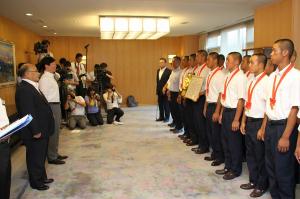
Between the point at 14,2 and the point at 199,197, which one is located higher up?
the point at 14,2

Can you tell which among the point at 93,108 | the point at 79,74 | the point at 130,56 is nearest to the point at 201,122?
the point at 93,108

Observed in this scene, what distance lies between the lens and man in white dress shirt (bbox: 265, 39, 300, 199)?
9.00 ft

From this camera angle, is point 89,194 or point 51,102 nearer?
point 89,194

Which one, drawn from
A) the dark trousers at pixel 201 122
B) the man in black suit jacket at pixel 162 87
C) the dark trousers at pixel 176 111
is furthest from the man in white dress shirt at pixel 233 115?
the man in black suit jacket at pixel 162 87

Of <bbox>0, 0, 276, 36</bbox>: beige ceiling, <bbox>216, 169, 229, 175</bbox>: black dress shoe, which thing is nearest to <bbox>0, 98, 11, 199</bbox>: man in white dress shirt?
<bbox>216, 169, 229, 175</bbox>: black dress shoe

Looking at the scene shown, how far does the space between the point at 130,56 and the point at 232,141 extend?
8201 millimetres

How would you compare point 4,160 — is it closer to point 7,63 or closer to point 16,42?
point 7,63

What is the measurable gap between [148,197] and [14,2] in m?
4.02

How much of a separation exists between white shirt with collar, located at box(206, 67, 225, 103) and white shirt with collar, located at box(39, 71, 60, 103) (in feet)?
6.97

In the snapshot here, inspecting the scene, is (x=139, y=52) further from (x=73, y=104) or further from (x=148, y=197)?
(x=148, y=197)

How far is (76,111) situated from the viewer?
23.4ft

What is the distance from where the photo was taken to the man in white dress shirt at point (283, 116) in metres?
2.74

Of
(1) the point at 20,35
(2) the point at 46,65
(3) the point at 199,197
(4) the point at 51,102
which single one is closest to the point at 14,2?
(2) the point at 46,65

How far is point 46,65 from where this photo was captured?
4250 mm
